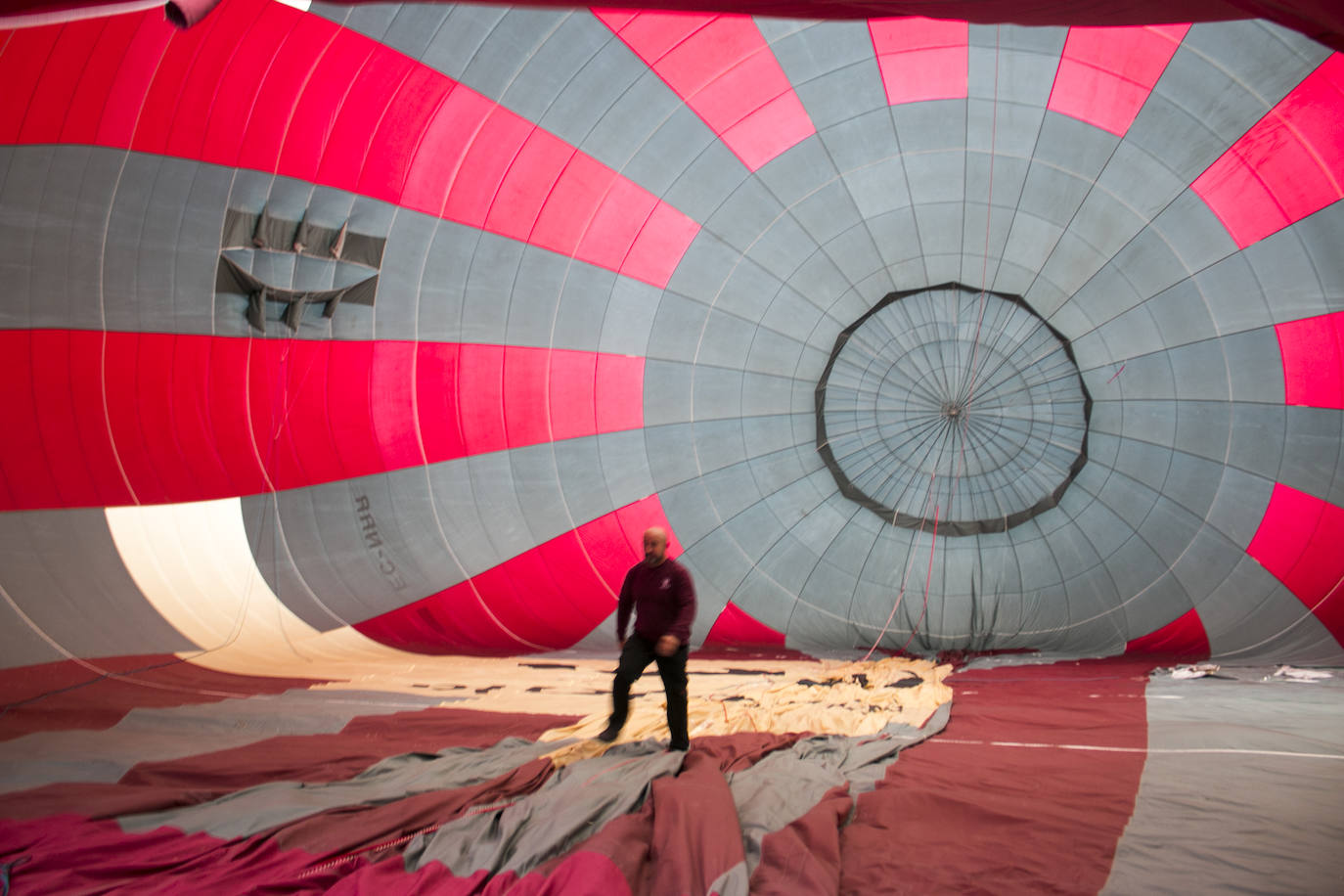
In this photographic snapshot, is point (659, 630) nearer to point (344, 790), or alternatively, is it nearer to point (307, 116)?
point (344, 790)

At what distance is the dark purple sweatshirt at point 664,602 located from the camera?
9.06 feet

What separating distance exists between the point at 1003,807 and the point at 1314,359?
3107 millimetres

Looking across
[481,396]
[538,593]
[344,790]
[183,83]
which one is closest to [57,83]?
[183,83]

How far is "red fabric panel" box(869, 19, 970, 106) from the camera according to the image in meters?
3.84

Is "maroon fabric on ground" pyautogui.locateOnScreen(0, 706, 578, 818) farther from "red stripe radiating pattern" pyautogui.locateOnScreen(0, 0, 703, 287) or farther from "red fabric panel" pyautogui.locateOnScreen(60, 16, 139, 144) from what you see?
"red fabric panel" pyautogui.locateOnScreen(60, 16, 139, 144)

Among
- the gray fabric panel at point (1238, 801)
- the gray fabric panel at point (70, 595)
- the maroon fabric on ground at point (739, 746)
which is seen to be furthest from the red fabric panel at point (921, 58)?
the gray fabric panel at point (70, 595)

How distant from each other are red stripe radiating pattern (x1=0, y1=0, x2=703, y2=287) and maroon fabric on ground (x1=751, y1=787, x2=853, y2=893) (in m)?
3.13

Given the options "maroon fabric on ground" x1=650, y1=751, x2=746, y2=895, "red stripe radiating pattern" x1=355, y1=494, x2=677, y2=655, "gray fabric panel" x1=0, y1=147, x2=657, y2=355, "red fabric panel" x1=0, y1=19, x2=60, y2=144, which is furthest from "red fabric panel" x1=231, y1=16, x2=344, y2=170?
"maroon fabric on ground" x1=650, y1=751, x2=746, y2=895

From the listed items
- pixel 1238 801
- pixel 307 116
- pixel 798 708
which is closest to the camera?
pixel 1238 801

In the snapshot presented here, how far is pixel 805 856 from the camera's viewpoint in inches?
71.0

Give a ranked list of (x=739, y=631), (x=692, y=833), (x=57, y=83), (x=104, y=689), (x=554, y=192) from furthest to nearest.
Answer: (x=739, y=631)
(x=554, y=192)
(x=57, y=83)
(x=104, y=689)
(x=692, y=833)

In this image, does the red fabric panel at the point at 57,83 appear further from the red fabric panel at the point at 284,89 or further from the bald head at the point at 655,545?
the bald head at the point at 655,545

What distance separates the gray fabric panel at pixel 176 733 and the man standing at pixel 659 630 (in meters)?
1.14

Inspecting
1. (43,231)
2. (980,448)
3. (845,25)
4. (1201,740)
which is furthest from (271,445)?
(1201,740)
